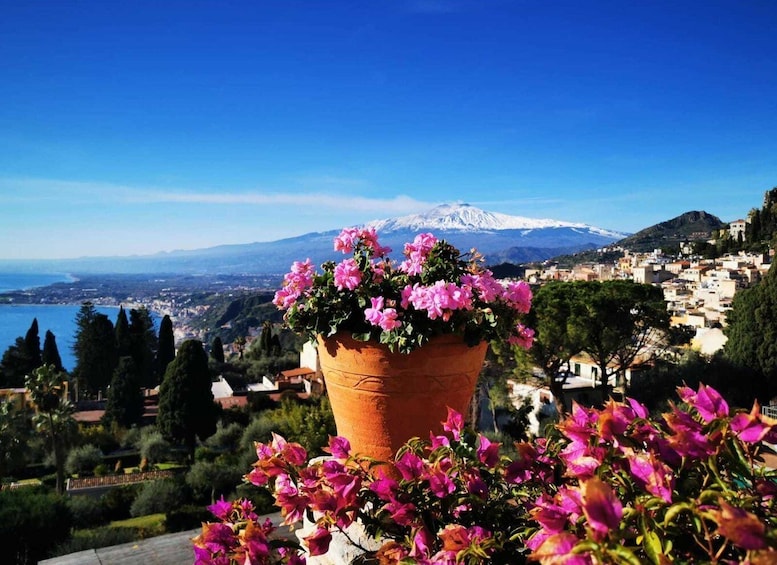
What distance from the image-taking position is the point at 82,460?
16422 millimetres

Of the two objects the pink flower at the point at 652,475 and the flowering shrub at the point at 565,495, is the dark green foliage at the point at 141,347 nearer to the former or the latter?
the flowering shrub at the point at 565,495

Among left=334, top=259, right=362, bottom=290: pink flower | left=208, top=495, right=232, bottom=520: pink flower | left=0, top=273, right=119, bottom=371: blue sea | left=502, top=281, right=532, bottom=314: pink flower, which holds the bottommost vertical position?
left=0, top=273, right=119, bottom=371: blue sea

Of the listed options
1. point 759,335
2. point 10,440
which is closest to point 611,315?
point 759,335

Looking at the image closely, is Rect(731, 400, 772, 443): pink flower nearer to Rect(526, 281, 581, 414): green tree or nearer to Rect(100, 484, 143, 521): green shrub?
Rect(100, 484, 143, 521): green shrub

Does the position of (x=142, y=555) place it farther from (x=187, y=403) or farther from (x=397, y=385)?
(x=187, y=403)

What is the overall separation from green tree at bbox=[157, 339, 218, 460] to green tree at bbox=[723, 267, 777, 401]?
53.8 feet

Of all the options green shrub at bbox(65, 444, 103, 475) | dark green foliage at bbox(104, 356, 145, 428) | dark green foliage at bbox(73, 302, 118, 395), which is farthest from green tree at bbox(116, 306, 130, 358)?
green shrub at bbox(65, 444, 103, 475)

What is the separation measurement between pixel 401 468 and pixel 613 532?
Result: 491 mm

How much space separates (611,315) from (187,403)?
13002 millimetres

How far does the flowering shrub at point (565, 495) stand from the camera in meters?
0.68

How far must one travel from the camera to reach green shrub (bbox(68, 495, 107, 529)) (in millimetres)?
8609

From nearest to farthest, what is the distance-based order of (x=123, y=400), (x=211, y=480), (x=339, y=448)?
(x=339, y=448), (x=211, y=480), (x=123, y=400)

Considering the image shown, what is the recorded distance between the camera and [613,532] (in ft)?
2.21

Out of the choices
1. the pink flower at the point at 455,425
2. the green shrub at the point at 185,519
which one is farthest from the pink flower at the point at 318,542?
the green shrub at the point at 185,519
